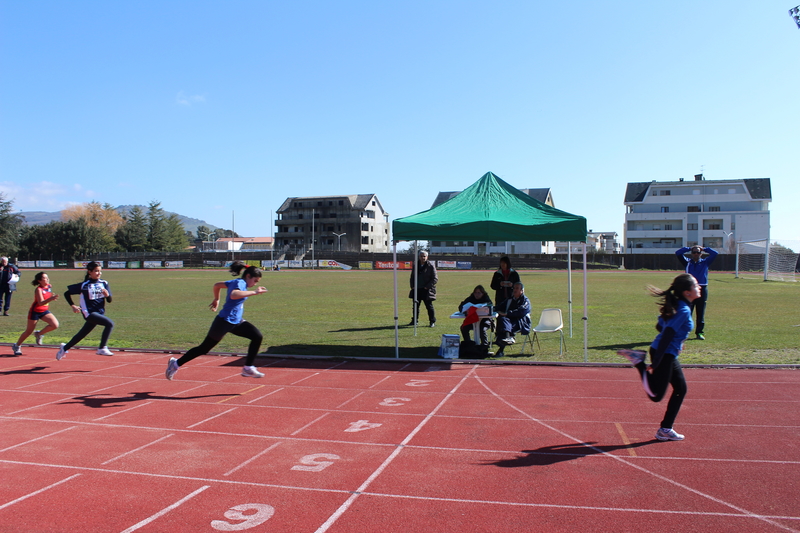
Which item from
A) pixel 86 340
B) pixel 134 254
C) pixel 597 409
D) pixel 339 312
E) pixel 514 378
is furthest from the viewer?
pixel 134 254

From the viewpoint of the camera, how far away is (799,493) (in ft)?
14.4

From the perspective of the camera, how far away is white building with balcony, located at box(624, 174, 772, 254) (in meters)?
73.3

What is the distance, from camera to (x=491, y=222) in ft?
34.9

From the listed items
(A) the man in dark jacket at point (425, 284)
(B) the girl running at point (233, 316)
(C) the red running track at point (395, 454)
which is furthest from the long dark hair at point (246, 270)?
(A) the man in dark jacket at point (425, 284)

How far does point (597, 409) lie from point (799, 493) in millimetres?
2619

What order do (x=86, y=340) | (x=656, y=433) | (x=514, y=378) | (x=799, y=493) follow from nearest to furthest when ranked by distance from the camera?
(x=799, y=493), (x=656, y=433), (x=514, y=378), (x=86, y=340)

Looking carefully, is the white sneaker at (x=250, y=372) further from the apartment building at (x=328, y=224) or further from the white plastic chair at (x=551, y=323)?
the apartment building at (x=328, y=224)

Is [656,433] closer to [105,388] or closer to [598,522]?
[598,522]

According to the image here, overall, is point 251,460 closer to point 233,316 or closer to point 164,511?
point 164,511

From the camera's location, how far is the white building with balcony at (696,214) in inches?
2886

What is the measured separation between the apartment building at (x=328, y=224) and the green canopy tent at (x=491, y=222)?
85356 millimetres

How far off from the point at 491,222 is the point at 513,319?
Result: 191 centimetres

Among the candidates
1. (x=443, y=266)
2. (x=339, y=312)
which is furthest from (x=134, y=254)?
(x=339, y=312)

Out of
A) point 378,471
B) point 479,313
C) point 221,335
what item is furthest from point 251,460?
point 479,313
